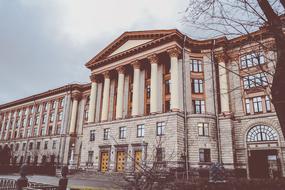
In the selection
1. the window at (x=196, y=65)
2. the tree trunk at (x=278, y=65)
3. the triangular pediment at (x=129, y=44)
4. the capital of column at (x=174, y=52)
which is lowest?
the tree trunk at (x=278, y=65)

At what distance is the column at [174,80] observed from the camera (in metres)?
34.1

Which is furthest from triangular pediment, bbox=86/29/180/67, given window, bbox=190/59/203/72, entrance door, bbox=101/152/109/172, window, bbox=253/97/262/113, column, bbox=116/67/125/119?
entrance door, bbox=101/152/109/172

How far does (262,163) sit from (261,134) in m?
4.72

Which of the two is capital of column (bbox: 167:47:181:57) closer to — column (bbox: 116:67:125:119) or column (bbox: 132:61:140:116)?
column (bbox: 132:61:140:116)

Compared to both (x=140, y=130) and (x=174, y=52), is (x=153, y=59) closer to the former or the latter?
(x=174, y=52)

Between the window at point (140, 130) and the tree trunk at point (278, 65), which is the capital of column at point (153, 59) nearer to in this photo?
the window at point (140, 130)

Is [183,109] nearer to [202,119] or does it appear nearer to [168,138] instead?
[202,119]

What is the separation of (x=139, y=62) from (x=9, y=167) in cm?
3110

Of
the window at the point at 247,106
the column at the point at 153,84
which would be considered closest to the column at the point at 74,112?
the column at the point at 153,84

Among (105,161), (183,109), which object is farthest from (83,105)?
(183,109)

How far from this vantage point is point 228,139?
33219 mm

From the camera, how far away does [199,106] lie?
120 feet

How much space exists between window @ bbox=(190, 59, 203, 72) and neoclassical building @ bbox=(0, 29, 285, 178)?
17cm

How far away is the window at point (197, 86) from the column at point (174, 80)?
327 centimetres
